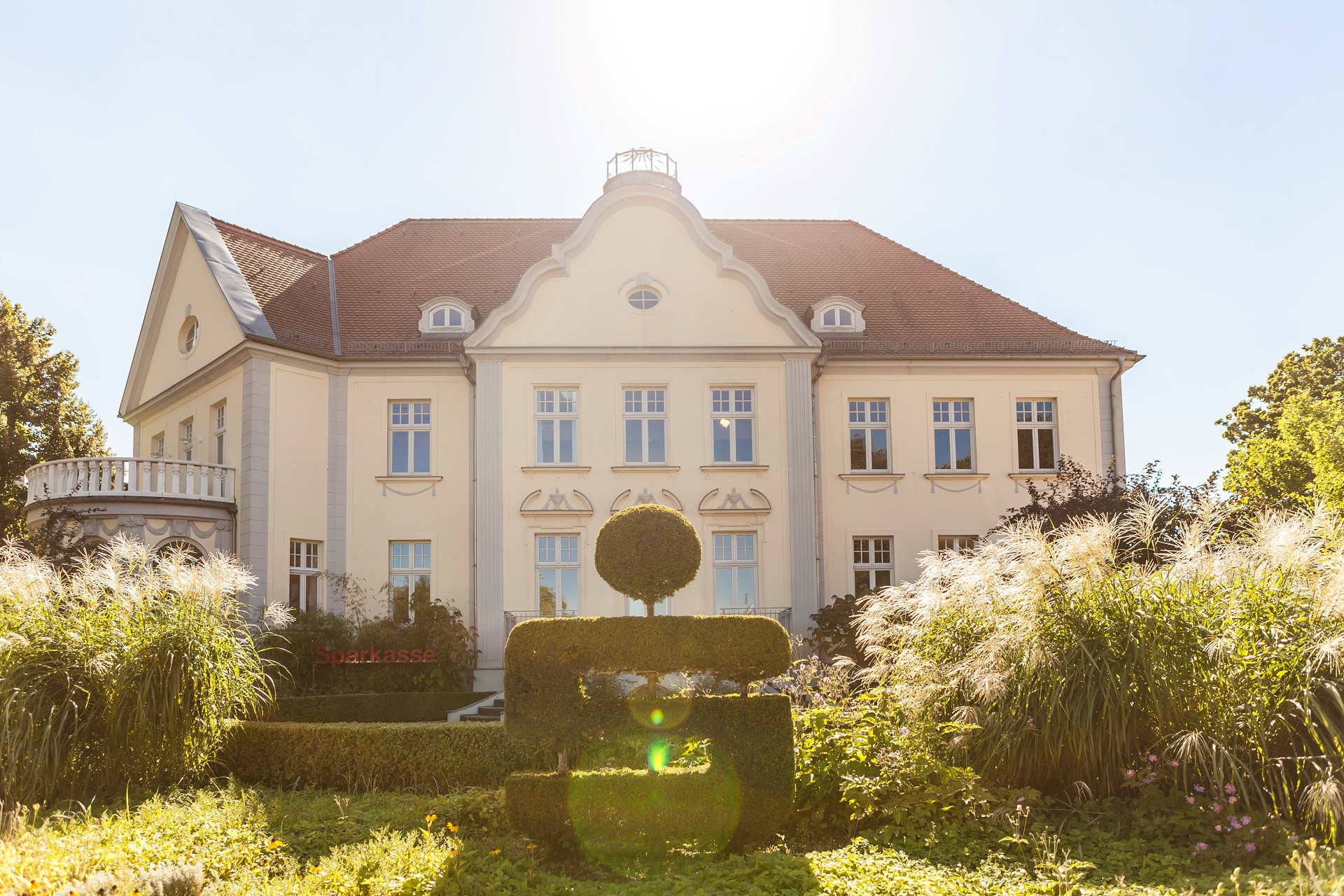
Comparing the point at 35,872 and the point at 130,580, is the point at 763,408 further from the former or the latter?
the point at 35,872

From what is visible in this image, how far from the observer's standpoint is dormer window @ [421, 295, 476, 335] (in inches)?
851

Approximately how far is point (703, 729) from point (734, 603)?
36.7ft

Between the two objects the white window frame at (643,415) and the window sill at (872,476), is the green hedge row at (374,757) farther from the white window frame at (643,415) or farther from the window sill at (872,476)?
the window sill at (872,476)

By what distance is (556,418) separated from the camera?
20391 mm

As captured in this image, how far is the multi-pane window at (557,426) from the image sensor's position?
66.7ft

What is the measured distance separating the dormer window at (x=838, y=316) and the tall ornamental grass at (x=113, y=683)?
46.6 ft

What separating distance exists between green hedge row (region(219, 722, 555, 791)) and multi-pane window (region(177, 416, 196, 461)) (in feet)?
39.5

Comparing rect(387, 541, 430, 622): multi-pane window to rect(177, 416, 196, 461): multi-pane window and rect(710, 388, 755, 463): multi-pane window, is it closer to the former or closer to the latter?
rect(177, 416, 196, 461): multi-pane window

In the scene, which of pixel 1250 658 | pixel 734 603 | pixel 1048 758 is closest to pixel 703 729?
pixel 1048 758

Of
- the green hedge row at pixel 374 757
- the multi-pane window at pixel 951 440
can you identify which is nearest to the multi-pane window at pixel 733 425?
the multi-pane window at pixel 951 440

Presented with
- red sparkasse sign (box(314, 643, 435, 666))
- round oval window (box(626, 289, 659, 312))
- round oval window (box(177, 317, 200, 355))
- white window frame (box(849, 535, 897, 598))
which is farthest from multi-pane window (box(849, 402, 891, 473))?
round oval window (box(177, 317, 200, 355))

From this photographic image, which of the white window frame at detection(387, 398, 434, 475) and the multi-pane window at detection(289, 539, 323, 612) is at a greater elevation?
the white window frame at detection(387, 398, 434, 475)

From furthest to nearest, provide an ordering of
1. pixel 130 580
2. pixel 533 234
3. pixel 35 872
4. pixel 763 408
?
pixel 533 234 → pixel 763 408 → pixel 130 580 → pixel 35 872

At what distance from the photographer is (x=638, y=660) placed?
353 inches
